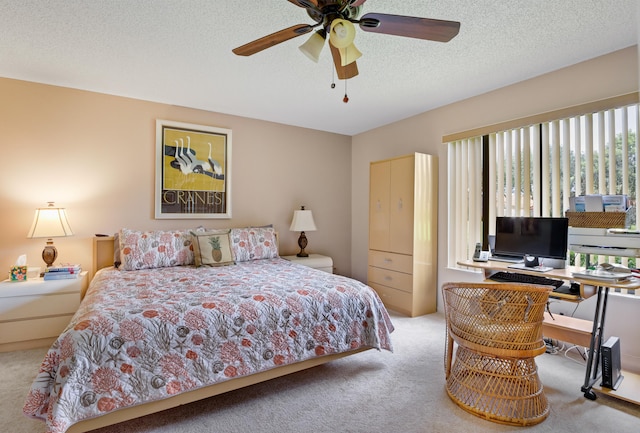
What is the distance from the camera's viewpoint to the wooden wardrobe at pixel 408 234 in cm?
370

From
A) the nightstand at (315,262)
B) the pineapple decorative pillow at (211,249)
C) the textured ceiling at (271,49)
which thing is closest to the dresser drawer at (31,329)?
the pineapple decorative pillow at (211,249)

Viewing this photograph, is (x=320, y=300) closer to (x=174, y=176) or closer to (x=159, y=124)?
(x=174, y=176)

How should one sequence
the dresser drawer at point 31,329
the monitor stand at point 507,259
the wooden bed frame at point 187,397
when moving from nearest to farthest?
the wooden bed frame at point 187,397 < the dresser drawer at point 31,329 < the monitor stand at point 507,259

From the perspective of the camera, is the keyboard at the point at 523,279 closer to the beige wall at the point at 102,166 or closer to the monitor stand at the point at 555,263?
the monitor stand at the point at 555,263

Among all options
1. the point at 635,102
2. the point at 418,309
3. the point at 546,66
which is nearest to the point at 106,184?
the point at 418,309

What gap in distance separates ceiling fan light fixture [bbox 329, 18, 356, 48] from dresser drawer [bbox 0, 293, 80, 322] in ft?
10.3

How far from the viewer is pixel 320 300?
229 cm

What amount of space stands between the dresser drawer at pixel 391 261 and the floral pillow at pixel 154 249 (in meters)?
2.29

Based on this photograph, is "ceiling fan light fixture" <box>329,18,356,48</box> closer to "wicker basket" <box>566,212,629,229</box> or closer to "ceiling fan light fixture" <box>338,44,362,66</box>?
"ceiling fan light fixture" <box>338,44,362,66</box>

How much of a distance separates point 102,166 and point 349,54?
3.05m

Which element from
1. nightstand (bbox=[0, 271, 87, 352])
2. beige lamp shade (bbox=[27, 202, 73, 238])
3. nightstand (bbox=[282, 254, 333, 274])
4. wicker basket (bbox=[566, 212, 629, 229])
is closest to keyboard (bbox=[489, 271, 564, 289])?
wicker basket (bbox=[566, 212, 629, 229])

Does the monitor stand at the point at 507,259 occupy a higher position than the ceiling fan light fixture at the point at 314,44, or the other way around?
the ceiling fan light fixture at the point at 314,44

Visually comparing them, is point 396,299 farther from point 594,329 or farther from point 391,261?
point 594,329

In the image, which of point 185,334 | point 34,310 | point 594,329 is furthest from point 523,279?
point 34,310
